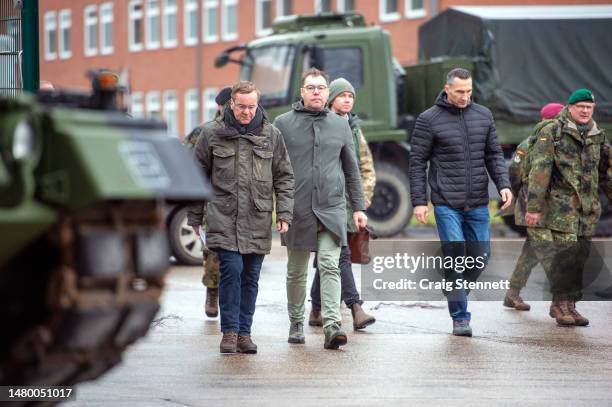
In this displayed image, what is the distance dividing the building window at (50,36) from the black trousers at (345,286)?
182ft

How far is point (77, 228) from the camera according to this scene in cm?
578

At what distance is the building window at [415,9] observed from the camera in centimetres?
4778

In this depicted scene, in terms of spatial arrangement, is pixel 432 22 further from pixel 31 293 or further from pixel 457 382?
pixel 31 293

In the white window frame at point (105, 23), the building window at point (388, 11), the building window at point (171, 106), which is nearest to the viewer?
the building window at point (388, 11)

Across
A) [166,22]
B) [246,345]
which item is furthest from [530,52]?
[166,22]

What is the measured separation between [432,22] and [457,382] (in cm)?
1658

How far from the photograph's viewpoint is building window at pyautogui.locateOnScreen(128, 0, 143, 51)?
61406 mm

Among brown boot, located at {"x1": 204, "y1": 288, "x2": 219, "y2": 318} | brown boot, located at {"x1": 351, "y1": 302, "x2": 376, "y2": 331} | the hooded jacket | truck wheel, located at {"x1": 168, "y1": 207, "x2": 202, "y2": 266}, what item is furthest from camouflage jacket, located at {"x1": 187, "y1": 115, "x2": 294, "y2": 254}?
truck wheel, located at {"x1": 168, "y1": 207, "x2": 202, "y2": 266}

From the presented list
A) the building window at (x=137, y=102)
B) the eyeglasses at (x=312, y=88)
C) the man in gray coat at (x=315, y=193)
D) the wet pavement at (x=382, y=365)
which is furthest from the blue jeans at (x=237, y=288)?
the building window at (x=137, y=102)

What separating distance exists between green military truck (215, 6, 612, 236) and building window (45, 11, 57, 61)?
4282 cm

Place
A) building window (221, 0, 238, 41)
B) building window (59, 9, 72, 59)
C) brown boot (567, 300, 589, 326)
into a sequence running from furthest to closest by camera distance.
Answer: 1. building window (59, 9, 72, 59)
2. building window (221, 0, 238, 41)
3. brown boot (567, 300, 589, 326)

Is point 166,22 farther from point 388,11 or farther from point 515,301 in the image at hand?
point 515,301

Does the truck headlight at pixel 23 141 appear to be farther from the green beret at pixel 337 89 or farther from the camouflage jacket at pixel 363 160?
the camouflage jacket at pixel 363 160

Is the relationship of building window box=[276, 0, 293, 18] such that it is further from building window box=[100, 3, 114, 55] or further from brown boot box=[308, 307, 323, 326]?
brown boot box=[308, 307, 323, 326]
